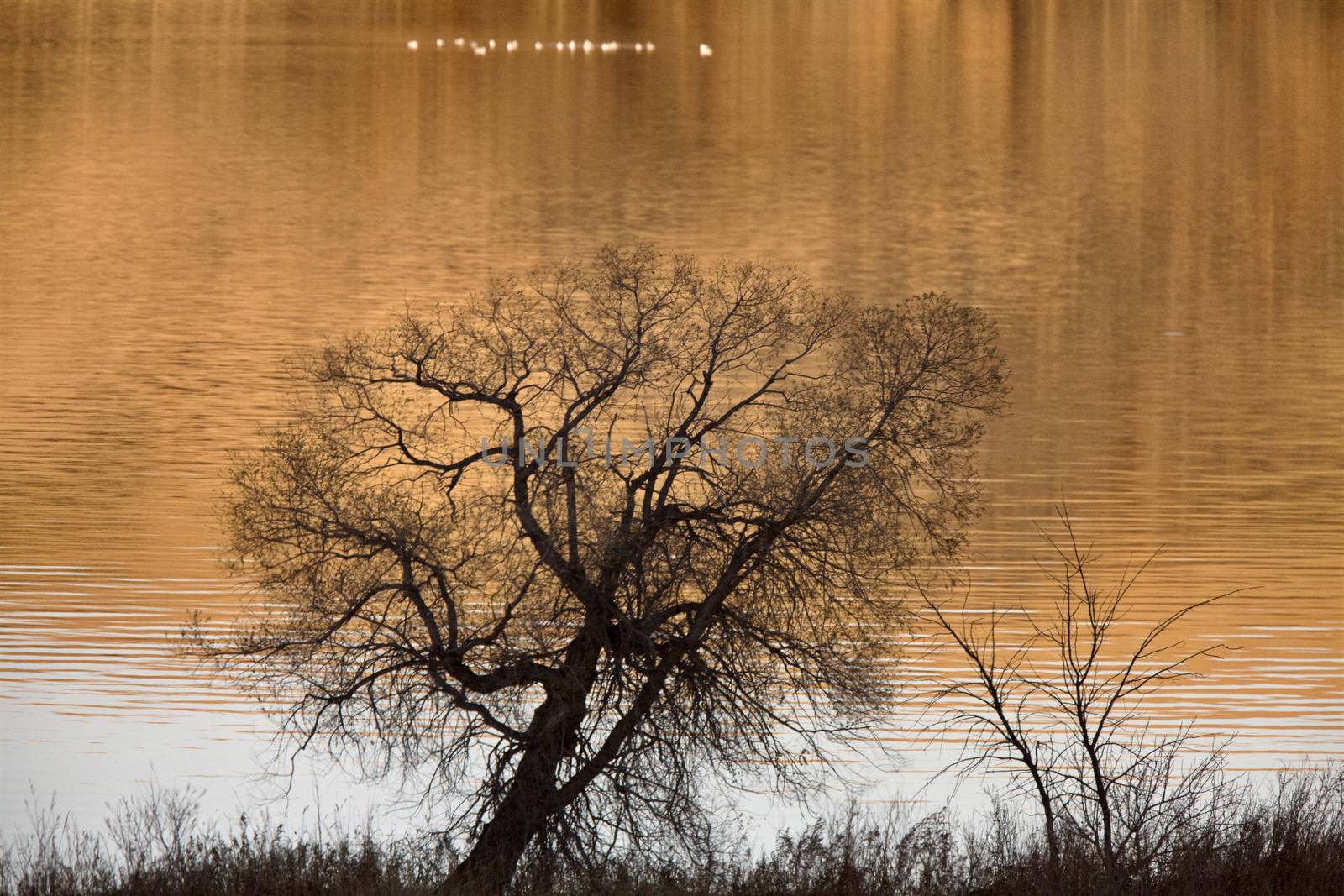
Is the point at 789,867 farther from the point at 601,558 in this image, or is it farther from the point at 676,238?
the point at 676,238

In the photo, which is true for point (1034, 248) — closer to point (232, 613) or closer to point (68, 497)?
point (68, 497)

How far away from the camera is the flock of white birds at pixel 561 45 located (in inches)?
4670

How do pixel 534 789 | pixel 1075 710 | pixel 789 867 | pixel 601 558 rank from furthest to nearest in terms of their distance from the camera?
pixel 1075 710, pixel 601 558, pixel 789 867, pixel 534 789

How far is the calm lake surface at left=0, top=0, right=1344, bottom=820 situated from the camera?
2548 centimetres

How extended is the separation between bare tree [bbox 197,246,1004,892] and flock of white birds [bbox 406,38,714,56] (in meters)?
103

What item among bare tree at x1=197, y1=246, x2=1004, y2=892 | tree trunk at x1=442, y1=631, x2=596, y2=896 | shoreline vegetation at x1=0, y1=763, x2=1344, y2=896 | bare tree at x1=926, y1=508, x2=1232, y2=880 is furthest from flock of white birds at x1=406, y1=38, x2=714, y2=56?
tree trunk at x1=442, y1=631, x2=596, y2=896

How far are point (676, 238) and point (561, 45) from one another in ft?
190

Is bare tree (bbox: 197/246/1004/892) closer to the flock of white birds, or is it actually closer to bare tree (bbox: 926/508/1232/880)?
bare tree (bbox: 926/508/1232/880)

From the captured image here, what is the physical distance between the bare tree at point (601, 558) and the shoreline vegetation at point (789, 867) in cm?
45

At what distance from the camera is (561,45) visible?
122 m

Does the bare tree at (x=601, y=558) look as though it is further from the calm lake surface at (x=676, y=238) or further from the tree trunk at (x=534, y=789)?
the calm lake surface at (x=676, y=238)

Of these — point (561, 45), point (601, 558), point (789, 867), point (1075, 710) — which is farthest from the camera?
point (561, 45)

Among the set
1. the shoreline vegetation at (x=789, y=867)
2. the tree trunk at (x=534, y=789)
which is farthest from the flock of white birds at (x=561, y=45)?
the tree trunk at (x=534, y=789)

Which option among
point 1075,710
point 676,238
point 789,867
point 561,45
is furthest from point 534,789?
point 561,45
